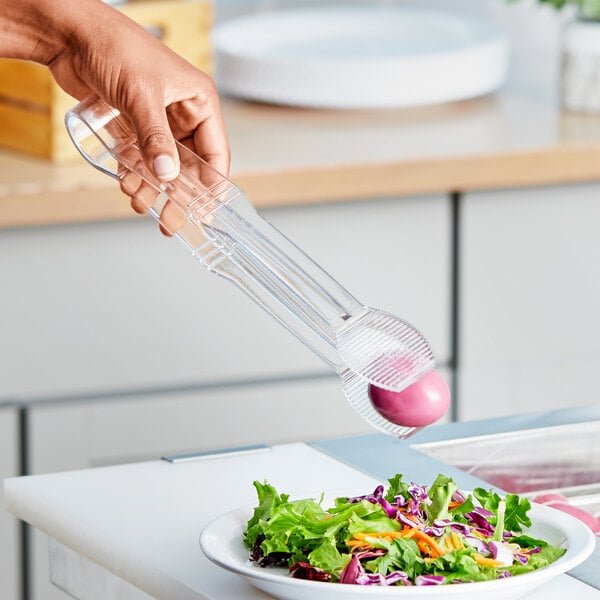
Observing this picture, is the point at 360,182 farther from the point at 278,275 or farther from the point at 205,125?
the point at 278,275

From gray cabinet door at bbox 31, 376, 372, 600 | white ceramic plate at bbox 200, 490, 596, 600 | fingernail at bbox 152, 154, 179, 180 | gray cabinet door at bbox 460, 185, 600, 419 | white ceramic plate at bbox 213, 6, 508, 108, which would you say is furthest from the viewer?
white ceramic plate at bbox 213, 6, 508, 108

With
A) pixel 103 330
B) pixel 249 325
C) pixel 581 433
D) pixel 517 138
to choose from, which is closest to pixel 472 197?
pixel 517 138

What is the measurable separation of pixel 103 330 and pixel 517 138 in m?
0.63

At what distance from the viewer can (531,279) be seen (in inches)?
84.4

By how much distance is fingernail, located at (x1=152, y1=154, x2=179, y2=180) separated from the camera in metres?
1.16

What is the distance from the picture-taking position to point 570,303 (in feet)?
7.12

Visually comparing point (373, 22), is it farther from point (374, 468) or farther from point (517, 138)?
point (374, 468)

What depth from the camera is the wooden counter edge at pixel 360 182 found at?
1.88 meters

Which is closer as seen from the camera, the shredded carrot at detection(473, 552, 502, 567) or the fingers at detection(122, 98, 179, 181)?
the shredded carrot at detection(473, 552, 502, 567)

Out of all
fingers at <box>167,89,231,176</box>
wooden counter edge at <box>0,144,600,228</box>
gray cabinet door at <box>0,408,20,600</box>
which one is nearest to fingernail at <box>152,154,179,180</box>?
fingers at <box>167,89,231,176</box>

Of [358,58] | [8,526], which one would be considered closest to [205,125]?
[8,526]

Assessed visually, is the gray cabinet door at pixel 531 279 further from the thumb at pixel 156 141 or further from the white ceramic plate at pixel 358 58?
the thumb at pixel 156 141

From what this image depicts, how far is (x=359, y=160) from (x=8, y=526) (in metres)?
0.66

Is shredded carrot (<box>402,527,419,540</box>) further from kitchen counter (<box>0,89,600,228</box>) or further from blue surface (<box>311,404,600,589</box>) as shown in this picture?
A: kitchen counter (<box>0,89,600,228</box>)
